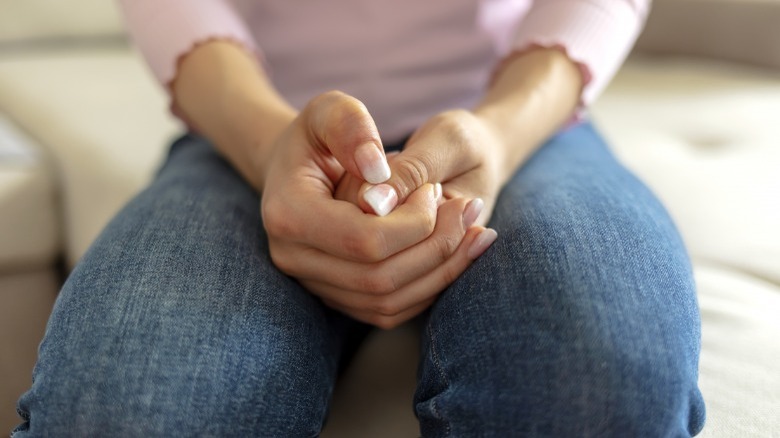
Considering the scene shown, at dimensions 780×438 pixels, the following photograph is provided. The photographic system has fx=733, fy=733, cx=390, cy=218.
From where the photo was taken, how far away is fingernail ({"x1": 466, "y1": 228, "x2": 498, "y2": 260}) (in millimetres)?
549

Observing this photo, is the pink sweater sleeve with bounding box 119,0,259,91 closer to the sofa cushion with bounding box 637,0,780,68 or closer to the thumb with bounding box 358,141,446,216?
the thumb with bounding box 358,141,446,216

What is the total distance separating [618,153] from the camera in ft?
3.12

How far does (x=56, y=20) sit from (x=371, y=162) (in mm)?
1078

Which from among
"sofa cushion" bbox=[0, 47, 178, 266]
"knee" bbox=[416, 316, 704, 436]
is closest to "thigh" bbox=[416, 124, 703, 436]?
"knee" bbox=[416, 316, 704, 436]

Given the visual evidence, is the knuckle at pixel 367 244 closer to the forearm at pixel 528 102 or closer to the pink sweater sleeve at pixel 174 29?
the forearm at pixel 528 102

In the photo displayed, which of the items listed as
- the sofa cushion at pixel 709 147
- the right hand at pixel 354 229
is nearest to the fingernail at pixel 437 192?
the right hand at pixel 354 229

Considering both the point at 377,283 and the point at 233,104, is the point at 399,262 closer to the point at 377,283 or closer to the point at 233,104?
the point at 377,283

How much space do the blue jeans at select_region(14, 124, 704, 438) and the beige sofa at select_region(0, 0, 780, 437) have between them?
0.32 ft

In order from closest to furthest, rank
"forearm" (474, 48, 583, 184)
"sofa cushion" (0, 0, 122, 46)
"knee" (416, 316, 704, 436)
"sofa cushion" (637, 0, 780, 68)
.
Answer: "knee" (416, 316, 704, 436) → "forearm" (474, 48, 583, 184) → "sofa cushion" (637, 0, 780, 68) → "sofa cushion" (0, 0, 122, 46)

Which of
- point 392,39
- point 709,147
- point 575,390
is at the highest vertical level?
point 392,39

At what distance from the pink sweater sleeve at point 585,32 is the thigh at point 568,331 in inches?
7.2

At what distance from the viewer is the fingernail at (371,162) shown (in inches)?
20.5

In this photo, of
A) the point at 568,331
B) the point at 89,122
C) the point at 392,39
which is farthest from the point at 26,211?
the point at 568,331

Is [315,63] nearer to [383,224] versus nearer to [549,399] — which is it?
[383,224]
